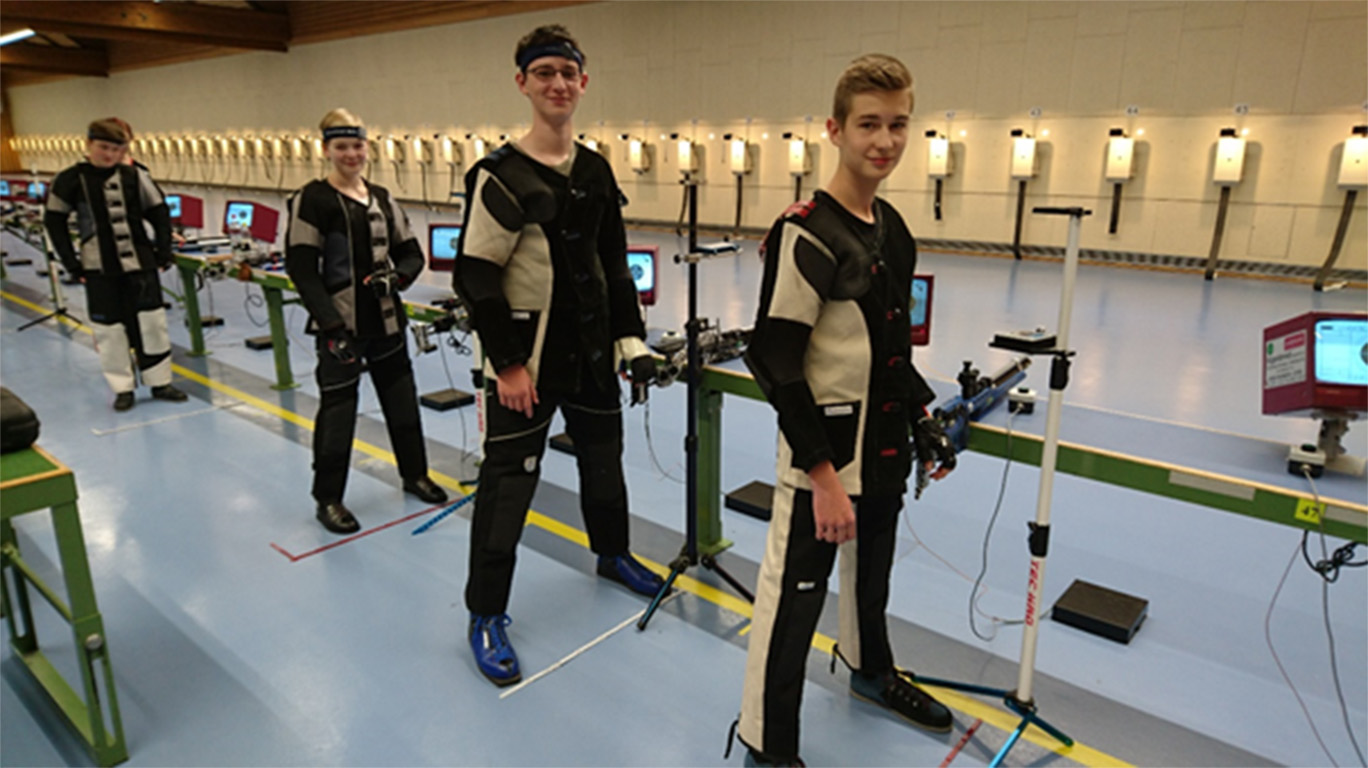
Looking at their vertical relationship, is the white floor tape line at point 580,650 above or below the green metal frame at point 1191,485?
below

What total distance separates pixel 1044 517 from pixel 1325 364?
790 mm

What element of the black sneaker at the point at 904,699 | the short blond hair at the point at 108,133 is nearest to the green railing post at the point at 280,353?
the short blond hair at the point at 108,133

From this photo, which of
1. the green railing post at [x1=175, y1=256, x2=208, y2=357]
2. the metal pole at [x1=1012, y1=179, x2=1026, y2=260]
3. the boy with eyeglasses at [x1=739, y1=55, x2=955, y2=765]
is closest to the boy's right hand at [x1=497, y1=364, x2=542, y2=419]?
the boy with eyeglasses at [x1=739, y1=55, x2=955, y2=765]

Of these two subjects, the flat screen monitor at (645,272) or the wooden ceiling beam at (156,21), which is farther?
the wooden ceiling beam at (156,21)

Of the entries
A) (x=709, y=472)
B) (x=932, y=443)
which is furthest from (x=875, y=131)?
(x=709, y=472)

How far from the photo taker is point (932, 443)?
2.09 meters

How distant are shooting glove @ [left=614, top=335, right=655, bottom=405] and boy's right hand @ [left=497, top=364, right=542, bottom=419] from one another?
0.37m

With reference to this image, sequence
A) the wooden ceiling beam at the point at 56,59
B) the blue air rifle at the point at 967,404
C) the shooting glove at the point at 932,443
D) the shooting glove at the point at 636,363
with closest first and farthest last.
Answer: the shooting glove at the point at 932,443 → the blue air rifle at the point at 967,404 → the shooting glove at the point at 636,363 → the wooden ceiling beam at the point at 56,59

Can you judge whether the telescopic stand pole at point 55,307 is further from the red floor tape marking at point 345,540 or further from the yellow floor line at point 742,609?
the red floor tape marking at point 345,540

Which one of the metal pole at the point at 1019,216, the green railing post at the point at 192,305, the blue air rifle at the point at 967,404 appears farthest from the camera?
the metal pole at the point at 1019,216

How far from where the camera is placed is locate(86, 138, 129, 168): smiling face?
4.71 m

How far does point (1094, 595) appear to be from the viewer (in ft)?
9.82

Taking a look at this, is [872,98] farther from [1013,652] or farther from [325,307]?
[325,307]

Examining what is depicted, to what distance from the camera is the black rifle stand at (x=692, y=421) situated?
273cm
